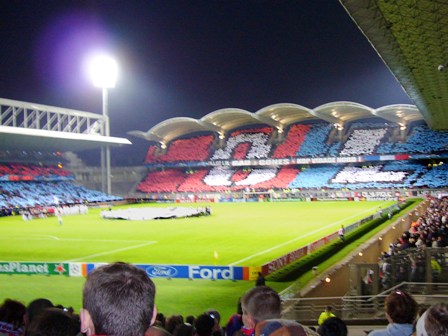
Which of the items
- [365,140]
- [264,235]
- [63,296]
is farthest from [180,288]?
[365,140]

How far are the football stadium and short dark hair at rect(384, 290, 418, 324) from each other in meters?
0.98

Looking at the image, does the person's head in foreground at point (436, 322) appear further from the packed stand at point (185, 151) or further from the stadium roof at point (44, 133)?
the packed stand at point (185, 151)

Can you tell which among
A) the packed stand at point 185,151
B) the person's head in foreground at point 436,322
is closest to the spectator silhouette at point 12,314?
the person's head in foreground at point 436,322

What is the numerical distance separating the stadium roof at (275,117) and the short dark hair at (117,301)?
73.0 metres

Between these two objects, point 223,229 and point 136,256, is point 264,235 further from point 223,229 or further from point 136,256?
point 136,256

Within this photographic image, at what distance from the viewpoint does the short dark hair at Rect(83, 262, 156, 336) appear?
2736mm

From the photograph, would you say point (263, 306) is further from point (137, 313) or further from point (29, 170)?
point (29, 170)

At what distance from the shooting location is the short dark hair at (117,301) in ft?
8.98

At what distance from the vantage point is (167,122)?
8812 centimetres

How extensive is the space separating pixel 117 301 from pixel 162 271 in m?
18.1

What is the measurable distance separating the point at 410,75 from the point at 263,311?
27.5m

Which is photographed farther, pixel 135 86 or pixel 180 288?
pixel 135 86

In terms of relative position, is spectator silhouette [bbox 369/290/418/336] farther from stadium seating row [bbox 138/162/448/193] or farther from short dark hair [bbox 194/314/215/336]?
stadium seating row [bbox 138/162/448/193]

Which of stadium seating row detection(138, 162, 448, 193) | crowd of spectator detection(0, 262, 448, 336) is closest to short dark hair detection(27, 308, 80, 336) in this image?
crowd of spectator detection(0, 262, 448, 336)
